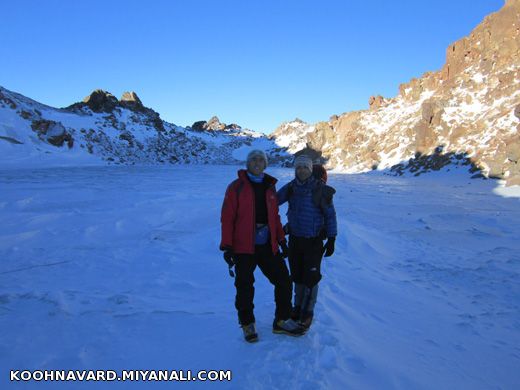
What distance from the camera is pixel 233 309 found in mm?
4227

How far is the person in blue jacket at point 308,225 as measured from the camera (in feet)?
11.5

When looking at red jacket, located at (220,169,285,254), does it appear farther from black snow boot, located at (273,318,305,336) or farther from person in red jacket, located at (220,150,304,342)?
black snow boot, located at (273,318,305,336)

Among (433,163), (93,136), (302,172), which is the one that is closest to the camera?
(302,172)

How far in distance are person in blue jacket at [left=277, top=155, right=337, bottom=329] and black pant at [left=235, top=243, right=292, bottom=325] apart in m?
0.20

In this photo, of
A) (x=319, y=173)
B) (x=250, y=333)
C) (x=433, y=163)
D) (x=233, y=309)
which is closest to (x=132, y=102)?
(x=433, y=163)

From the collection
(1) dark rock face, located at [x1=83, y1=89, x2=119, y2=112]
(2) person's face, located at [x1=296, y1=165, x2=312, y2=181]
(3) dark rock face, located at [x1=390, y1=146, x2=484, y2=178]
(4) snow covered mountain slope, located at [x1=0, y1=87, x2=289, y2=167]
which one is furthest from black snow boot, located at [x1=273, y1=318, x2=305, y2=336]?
(1) dark rock face, located at [x1=83, y1=89, x2=119, y2=112]

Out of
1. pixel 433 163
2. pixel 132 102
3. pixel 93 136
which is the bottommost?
pixel 433 163

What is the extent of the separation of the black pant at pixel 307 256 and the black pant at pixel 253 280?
0.20 meters

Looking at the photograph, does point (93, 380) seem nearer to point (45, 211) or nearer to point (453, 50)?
point (45, 211)

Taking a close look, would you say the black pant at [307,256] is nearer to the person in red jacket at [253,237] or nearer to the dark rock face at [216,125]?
the person in red jacket at [253,237]

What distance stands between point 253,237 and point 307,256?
0.67 m

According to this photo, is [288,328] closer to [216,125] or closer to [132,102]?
[132,102]

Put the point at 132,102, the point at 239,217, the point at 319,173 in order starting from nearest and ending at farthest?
the point at 239,217 < the point at 319,173 < the point at 132,102

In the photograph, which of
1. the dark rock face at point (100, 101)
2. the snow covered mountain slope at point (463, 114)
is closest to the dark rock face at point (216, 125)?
the dark rock face at point (100, 101)
